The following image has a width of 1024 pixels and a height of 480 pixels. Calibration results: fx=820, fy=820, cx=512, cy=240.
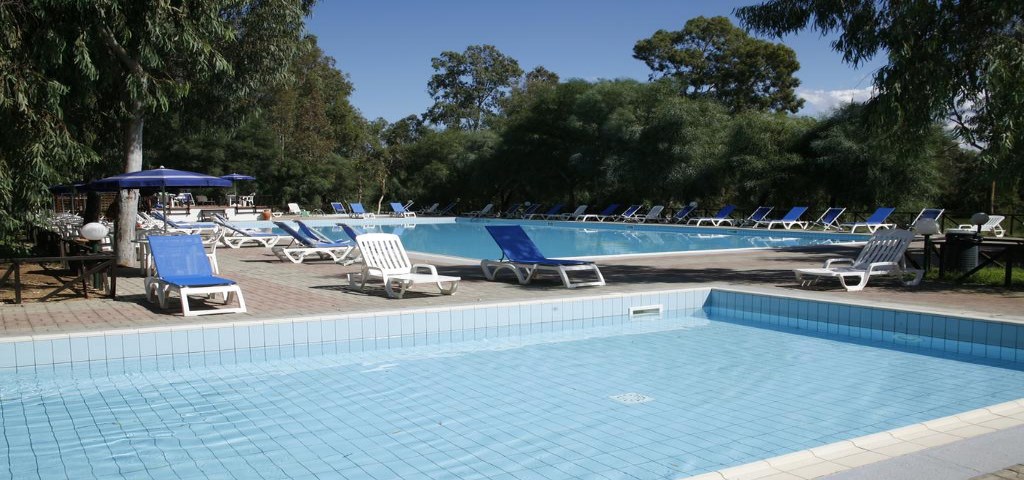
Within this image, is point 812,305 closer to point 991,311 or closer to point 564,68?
point 991,311

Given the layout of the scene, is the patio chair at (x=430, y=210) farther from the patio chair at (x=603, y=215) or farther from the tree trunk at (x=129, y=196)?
the tree trunk at (x=129, y=196)

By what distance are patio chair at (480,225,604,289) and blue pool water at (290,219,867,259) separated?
5.78 m

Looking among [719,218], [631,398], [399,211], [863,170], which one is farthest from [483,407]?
[399,211]

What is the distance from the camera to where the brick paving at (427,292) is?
24.1 ft

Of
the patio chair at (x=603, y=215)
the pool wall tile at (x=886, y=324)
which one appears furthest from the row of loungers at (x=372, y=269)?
the patio chair at (x=603, y=215)

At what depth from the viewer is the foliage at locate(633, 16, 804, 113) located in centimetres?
4312

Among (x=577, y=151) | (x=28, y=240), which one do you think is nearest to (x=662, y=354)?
(x=28, y=240)

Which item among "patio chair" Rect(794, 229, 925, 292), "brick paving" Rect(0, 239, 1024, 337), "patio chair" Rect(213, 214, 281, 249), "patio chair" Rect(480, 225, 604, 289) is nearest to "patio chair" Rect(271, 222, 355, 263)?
"brick paving" Rect(0, 239, 1024, 337)

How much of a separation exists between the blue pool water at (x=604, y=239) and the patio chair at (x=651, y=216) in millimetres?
1228

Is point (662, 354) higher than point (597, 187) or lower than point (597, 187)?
lower

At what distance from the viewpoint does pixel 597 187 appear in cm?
3209

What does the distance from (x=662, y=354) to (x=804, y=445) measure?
260 cm

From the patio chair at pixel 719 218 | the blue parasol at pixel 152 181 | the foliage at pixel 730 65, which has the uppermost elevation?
the foliage at pixel 730 65

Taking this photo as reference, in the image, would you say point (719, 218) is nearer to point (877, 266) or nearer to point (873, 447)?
point (877, 266)
